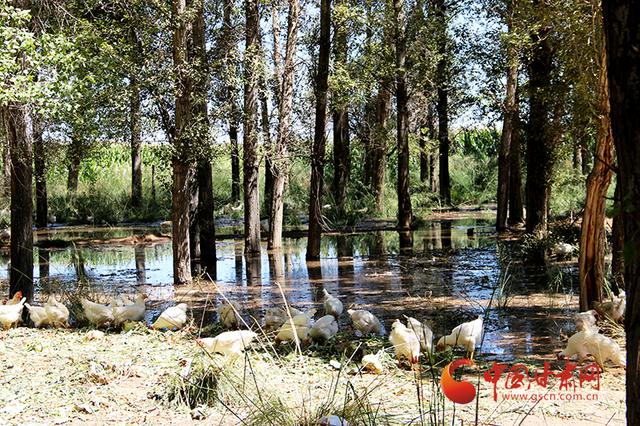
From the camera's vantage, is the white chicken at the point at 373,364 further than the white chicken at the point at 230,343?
No

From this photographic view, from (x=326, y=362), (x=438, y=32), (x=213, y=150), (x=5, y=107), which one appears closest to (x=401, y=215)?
(x=438, y=32)

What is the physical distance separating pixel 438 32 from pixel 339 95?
4.20 m

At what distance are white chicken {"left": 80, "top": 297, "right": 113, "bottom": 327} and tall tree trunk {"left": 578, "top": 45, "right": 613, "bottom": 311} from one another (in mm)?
5272

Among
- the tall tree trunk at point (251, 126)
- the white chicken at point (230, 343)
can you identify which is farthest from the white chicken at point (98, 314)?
the tall tree trunk at point (251, 126)

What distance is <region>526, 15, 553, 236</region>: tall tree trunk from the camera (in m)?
13.1

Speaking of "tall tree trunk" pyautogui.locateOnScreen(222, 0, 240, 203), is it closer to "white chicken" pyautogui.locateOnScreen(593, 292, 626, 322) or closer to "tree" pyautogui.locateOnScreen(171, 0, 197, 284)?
"tree" pyautogui.locateOnScreen(171, 0, 197, 284)

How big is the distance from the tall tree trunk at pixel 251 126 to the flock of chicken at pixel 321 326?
687 centimetres

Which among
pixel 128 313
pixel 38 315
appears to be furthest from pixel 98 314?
pixel 38 315

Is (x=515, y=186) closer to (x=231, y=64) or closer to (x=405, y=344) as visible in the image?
(x=231, y=64)

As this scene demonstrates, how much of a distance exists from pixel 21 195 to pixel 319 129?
741cm

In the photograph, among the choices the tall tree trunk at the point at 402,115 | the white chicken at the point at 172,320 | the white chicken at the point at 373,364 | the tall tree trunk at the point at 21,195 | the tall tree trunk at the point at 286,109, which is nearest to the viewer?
the white chicken at the point at 373,364

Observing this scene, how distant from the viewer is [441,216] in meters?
29.1

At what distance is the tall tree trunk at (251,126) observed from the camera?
14.5 meters

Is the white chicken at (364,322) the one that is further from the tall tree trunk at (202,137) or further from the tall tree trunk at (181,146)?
A: the tall tree trunk at (181,146)
